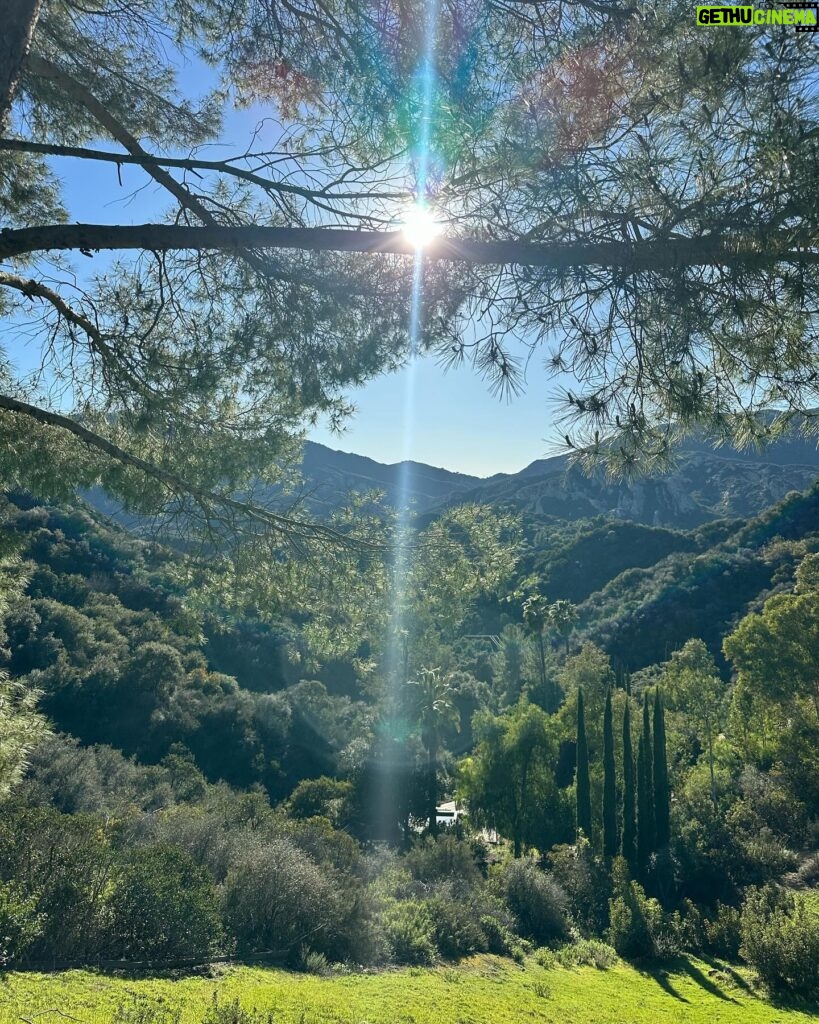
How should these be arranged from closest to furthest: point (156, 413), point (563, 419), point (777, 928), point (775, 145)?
point (775, 145) < point (563, 419) < point (156, 413) < point (777, 928)

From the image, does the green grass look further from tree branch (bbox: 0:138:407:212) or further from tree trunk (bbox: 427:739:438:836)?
tree trunk (bbox: 427:739:438:836)

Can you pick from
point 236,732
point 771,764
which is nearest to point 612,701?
point 771,764

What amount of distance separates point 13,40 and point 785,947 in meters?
17.5

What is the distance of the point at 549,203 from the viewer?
3.06 meters

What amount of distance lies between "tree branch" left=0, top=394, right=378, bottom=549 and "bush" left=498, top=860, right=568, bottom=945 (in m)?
15.6

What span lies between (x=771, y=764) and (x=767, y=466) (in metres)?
77.9

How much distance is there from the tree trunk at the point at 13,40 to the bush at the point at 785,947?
680 inches

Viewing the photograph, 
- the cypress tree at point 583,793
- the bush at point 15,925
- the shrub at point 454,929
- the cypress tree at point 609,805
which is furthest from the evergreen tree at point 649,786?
the bush at point 15,925

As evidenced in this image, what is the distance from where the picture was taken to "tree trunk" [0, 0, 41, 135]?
113 inches

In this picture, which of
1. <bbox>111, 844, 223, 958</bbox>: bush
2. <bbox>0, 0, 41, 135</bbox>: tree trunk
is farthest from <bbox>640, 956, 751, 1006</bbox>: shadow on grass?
<bbox>0, 0, 41, 135</bbox>: tree trunk

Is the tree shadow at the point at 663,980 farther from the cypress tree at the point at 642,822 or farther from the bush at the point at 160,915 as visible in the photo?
the bush at the point at 160,915

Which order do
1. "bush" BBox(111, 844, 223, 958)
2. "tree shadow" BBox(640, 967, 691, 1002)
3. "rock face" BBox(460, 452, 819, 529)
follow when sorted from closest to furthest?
"bush" BBox(111, 844, 223, 958) < "tree shadow" BBox(640, 967, 691, 1002) < "rock face" BBox(460, 452, 819, 529)

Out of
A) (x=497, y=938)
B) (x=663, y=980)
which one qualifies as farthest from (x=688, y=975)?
(x=497, y=938)

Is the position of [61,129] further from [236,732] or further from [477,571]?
[236,732]
